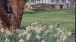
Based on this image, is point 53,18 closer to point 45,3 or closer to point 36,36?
point 45,3

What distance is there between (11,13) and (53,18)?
685 mm

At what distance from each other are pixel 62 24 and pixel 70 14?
0.22 metres

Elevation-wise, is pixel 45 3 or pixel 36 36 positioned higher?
pixel 45 3

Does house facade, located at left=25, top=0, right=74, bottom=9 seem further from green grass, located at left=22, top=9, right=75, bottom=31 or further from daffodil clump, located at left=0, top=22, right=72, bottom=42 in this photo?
daffodil clump, located at left=0, top=22, right=72, bottom=42

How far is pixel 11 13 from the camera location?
15.3ft

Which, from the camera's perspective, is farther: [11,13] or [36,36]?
[11,13]

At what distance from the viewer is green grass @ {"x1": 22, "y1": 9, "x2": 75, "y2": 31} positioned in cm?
454

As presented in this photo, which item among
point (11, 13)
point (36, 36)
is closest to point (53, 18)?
point (11, 13)

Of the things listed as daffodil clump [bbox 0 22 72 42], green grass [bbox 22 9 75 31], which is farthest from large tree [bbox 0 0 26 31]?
daffodil clump [bbox 0 22 72 42]

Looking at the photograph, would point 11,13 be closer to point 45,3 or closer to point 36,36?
point 45,3

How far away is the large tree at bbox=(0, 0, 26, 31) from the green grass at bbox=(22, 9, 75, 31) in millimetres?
113

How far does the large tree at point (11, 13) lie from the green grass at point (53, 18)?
4.4 inches

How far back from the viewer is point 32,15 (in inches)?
180

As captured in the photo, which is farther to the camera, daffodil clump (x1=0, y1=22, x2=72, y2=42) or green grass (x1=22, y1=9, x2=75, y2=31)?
green grass (x1=22, y1=9, x2=75, y2=31)
